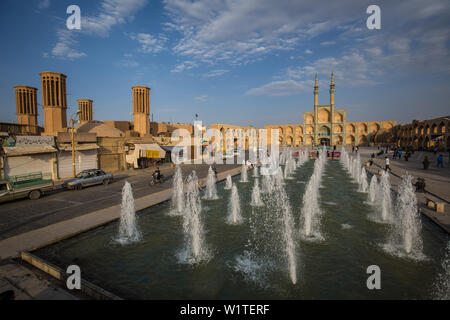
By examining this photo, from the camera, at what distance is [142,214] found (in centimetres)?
927

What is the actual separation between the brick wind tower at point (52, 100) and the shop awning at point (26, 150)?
36.7 feet

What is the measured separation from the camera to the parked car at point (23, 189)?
10.6 metres

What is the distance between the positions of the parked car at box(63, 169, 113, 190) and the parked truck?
1236mm

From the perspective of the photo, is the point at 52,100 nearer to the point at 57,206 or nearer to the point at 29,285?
the point at 57,206

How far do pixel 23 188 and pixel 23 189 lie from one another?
0.16ft

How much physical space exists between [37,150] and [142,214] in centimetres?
1099

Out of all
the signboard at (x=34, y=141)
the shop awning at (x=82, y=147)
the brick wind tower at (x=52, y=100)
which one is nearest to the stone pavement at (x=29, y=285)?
the signboard at (x=34, y=141)

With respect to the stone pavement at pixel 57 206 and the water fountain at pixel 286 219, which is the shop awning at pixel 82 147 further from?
the water fountain at pixel 286 219

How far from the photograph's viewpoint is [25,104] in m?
33.4

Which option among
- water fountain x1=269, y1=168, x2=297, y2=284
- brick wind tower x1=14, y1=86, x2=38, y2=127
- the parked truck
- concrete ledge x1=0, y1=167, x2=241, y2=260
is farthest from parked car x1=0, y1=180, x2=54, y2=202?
brick wind tower x1=14, y1=86, x2=38, y2=127

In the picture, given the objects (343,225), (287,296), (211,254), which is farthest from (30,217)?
(343,225)

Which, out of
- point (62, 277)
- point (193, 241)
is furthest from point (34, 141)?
point (193, 241)

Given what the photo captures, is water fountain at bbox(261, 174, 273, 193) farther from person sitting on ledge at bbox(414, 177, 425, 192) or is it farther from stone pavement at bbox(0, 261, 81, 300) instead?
stone pavement at bbox(0, 261, 81, 300)
